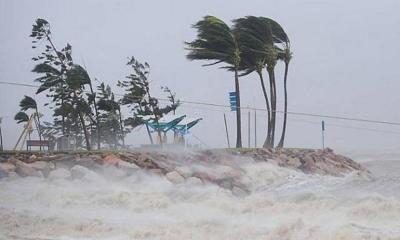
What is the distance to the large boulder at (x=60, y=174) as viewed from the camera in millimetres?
13156

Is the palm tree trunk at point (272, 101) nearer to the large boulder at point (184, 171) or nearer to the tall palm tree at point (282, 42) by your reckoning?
the tall palm tree at point (282, 42)

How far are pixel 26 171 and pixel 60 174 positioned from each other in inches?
32.3

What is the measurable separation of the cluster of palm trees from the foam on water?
1174cm

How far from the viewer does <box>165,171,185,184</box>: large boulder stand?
1358cm

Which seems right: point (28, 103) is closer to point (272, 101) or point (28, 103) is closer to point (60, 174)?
point (272, 101)

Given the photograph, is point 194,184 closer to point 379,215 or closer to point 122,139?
point 379,215

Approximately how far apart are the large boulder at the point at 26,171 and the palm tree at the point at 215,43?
13.2 m

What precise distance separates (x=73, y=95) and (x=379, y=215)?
22.6 m

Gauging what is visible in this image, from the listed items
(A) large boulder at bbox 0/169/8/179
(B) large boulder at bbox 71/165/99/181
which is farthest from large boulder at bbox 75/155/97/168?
(A) large boulder at bbox 0/169/8/179

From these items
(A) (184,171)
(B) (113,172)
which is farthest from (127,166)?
(A) (184,171)

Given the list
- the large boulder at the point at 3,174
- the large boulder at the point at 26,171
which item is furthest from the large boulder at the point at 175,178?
the large boulder at the point at 3,174

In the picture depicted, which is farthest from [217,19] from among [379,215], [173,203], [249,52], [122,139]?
[379,215]

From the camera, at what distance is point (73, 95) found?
28938 millimetres

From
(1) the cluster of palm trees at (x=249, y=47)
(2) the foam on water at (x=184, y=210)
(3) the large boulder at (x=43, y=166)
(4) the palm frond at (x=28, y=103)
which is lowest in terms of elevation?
(2) the foam on water at (x=184, y=210)
